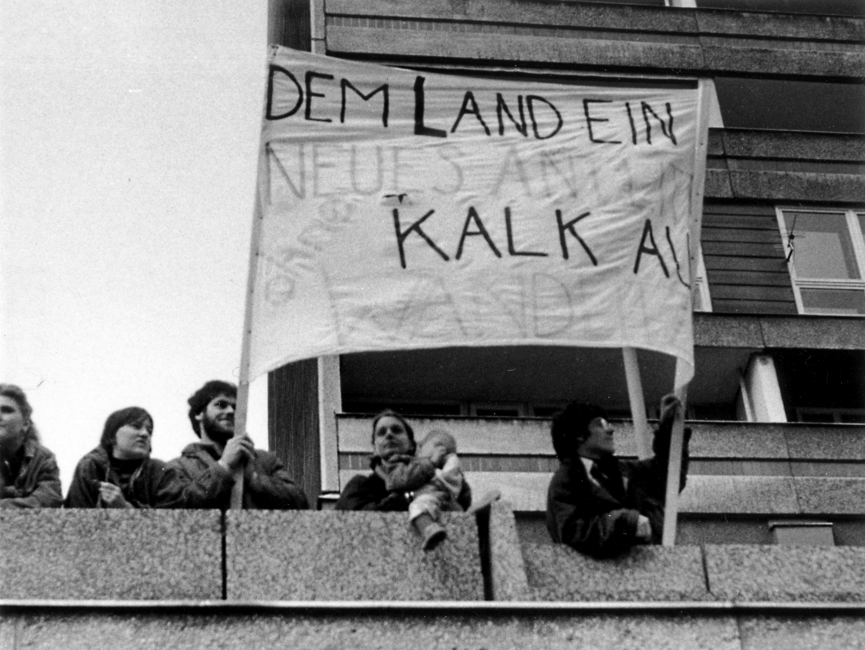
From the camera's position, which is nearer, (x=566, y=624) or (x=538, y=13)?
(x=566, y=624)

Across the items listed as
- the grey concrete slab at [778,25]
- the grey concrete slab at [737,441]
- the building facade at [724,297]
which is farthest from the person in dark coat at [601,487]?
Result: the grey concrete slab at [778,25]

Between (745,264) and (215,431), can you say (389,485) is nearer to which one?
(215,431)

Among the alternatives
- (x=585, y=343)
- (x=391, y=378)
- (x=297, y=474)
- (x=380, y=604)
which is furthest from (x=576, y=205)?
(x=297, y=474)

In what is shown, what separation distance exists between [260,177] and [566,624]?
2.89 m

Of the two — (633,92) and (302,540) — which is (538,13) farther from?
(302,540)

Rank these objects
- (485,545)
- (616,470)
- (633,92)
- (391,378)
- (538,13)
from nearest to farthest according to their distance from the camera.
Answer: (485,545) → (616,470) → (633,92) → (391,378) → (538,13)

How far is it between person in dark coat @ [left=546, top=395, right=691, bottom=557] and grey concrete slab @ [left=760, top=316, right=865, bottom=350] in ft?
34.0

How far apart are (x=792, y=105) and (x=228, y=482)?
50.0 ft

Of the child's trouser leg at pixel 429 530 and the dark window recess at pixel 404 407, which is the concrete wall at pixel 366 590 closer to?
the child's trouser leg at pixel 429 530

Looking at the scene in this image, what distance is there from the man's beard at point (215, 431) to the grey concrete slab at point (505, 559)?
4.95 ft

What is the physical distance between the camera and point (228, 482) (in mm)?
7012

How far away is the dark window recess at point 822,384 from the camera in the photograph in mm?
18062

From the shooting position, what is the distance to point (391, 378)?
1809cm

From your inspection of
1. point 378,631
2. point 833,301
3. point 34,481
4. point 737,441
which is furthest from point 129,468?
point 833,301
